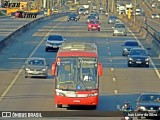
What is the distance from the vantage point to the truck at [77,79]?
3284cm

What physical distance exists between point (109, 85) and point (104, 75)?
17.7 ft

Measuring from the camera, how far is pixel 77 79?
32906 mm

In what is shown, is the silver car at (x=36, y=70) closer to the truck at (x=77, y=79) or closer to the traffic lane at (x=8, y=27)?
the truck at (x=77, y=79)

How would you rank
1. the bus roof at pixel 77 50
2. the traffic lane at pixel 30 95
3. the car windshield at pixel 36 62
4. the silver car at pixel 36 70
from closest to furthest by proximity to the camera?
the bus roof at pixel 77 50 < the traffic lane at pixel 30 95 < the silver car at pixel 36 70 < the car windshield at pixel 36 62

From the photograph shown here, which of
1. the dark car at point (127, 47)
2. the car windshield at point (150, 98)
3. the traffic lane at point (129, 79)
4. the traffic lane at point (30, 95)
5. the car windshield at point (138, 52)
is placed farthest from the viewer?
the dark car at point (127, 47)

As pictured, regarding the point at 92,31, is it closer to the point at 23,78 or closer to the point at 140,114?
the point at 23,78

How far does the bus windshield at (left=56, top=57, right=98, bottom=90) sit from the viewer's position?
108ft

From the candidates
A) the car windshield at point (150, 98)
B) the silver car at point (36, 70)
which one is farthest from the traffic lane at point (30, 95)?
the car windshield at point (150, 98)

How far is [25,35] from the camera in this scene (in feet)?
297

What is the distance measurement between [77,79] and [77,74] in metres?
0.23

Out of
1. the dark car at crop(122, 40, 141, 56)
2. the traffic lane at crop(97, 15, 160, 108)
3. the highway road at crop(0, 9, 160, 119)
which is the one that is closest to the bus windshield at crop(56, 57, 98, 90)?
the highway road at crop(0, 9, 160, 119)

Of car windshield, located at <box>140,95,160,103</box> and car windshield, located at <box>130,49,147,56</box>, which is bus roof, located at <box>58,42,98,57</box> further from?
car windshield, located at <box>130,49,147,56</box>

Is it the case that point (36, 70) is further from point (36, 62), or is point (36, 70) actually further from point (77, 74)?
point (77, 74)

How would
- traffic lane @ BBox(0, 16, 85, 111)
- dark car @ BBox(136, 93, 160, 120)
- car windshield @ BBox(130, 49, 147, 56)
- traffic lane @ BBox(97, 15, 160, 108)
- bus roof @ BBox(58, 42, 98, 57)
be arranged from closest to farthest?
dark car @ BBox(136, 93, 160, 120) → bus roof @ BBox(58, 42, 98, 57) → traffic lane @ BBox(0, 16, 85, 111) → traffic lane @ BBox(97, 15, 160, 108) → car windshield @ BBox(130, 49, 147, 56)
